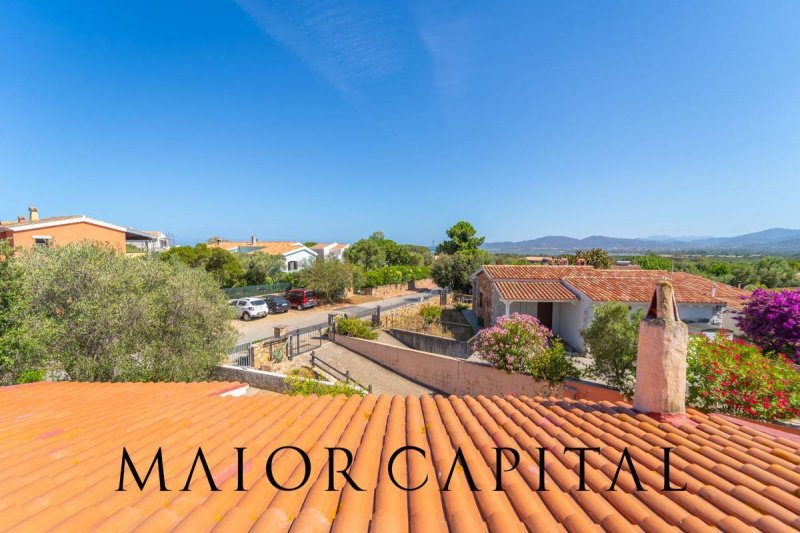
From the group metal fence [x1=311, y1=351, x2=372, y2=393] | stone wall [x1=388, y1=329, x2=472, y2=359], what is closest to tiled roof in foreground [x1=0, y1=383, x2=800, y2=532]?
metal fence [x1=311, y1=351, x2=372, y2=393]

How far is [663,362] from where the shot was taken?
14.5ft

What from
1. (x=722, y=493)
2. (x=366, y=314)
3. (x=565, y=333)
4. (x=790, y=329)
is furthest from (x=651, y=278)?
(x=722, y=493)

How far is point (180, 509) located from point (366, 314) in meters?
23.1

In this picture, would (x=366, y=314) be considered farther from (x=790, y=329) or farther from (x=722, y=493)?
(x=722, y=493)

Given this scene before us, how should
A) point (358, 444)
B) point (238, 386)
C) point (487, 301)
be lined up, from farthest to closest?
point (487, 301) → point (238, 386) → point (358, 444)

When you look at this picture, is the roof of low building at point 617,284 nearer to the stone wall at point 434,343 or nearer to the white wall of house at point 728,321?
the white wall of house at point 728,321

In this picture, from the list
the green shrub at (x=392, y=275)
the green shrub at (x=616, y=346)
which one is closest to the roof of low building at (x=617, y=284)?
the green shrub at (x=616, y=346)

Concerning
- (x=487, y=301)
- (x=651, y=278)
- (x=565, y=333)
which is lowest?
(x=565, y=333)

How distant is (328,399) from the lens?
16.6ft

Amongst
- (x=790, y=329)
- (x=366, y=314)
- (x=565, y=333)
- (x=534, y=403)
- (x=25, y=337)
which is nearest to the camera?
(x=534, y=403)

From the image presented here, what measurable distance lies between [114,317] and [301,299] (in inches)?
835

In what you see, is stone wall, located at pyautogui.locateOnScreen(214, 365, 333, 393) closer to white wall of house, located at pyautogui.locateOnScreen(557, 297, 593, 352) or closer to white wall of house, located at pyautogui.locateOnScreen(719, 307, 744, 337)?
white wall of house, located at pyautogui.locateOnScreen(557, 297, 593, 352)

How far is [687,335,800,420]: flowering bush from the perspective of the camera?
7.02 m

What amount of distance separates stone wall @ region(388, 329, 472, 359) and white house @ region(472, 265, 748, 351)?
3.62m
